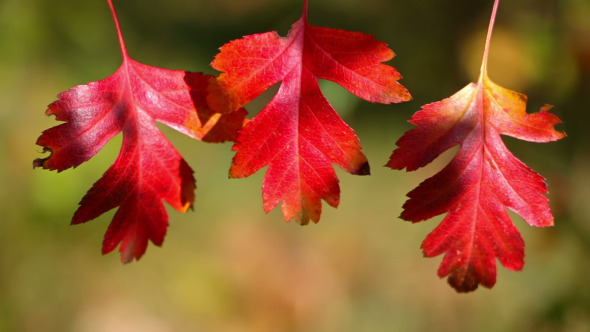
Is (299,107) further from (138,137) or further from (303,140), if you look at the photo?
(138,137)

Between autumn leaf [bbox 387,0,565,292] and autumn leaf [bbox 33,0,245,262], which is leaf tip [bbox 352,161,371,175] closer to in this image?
autumn leaf [bbox 387,0,565,292]

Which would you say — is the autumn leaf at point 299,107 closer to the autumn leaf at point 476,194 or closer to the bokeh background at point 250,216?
the autumn leaf at point 476,194

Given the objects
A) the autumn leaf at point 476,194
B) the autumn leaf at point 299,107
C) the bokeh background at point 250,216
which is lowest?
the bokeh background at point 250,216

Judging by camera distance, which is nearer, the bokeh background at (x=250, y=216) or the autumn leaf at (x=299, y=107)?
the autumn leaf at (x=299, y=107)

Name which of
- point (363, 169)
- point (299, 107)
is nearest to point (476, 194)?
point (363, 169)

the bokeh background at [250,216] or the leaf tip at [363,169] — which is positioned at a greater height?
the leaf tip at [363,169]

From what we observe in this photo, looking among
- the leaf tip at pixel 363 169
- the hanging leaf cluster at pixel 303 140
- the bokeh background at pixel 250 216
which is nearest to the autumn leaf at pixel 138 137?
the hanging leaf cluster at pixel 303 140
